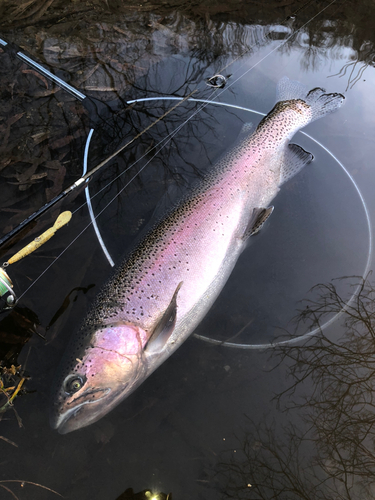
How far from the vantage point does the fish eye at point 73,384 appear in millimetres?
2133

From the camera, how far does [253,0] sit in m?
4.84

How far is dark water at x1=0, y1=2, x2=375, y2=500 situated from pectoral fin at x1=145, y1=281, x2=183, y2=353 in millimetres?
297

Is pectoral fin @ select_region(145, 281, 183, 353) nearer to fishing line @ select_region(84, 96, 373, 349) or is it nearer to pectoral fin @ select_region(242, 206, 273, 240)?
fishing line @ select_region(84, 96, 373, 349)

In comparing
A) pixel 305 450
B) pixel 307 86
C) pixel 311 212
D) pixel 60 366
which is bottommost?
pixel 305 450

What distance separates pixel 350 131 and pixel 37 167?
3448 mm

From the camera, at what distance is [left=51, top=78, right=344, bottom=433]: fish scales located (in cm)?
218

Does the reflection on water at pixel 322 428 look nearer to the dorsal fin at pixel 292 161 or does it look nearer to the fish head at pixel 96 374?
the fish head at pixel 96 374

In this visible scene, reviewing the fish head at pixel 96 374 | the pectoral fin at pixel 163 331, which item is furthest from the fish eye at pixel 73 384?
the pectoral fin at pixel 163 331

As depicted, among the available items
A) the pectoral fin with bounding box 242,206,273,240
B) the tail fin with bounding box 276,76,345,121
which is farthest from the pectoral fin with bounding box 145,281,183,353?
the tail fin with bounding box 276,76,345,121

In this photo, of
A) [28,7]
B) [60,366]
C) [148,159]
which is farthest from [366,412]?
[28,7]

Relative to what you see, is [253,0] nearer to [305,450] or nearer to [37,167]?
[37,167]

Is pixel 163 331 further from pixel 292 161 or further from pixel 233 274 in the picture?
pixel 292 161

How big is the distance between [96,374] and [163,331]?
1.73 feet

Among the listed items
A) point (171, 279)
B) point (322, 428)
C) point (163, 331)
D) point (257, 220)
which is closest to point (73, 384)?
point (163, 331)
